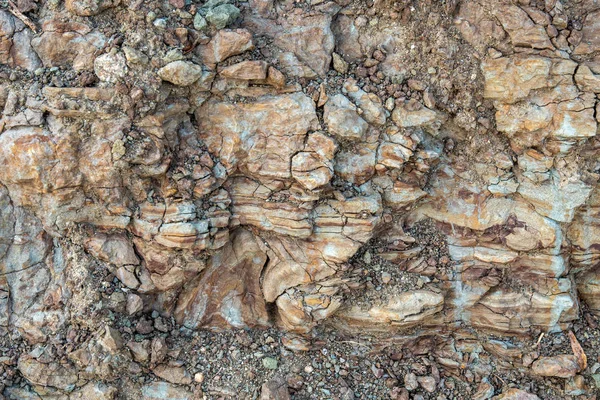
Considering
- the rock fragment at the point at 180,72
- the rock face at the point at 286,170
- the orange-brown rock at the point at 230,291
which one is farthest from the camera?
the orange-brown rock at the point at 230,291

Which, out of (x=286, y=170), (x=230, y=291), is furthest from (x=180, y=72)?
(x=230, y=291)

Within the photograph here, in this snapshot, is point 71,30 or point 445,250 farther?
point 445,250

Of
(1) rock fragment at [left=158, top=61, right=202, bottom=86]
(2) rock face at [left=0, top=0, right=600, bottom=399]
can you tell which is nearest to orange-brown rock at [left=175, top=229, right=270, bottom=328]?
(2) rock face at [left=0, top=0, right=600, bottom=399]

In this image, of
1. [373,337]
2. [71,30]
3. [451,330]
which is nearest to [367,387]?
[373,337]

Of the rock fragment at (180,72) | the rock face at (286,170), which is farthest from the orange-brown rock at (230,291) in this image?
the rock fragment at (180,72)

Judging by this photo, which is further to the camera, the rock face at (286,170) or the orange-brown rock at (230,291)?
the orange-brown rock at (230,291)

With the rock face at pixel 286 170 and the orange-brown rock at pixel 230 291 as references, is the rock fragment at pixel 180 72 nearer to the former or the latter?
the rock face at pixel 286 170

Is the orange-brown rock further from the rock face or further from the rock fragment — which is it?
the rock fragment

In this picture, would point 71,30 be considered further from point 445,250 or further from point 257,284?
point 445,250
